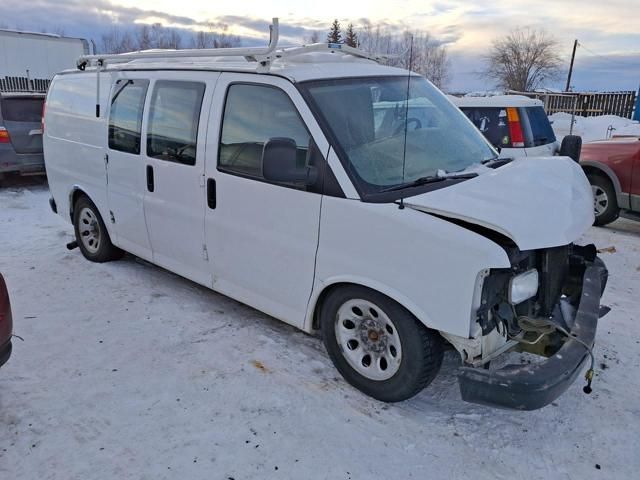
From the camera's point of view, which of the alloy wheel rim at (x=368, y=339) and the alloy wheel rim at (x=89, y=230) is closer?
the alloy wheel rim at (x=368, y=339)

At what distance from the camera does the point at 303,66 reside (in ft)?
12.4

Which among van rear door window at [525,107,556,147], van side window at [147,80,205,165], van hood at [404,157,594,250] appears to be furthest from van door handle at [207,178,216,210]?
van rear door window at [525,107,556,147]

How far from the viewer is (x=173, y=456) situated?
9.54 ft

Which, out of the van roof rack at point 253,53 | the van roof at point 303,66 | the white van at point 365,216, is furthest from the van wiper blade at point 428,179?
the van roof rack at point 253,53

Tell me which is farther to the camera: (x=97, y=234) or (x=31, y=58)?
(x=31, y=58)

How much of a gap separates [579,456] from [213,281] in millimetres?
2856

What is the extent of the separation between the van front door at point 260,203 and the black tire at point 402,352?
35 centimetres

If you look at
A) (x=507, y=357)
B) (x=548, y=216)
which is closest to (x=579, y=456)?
(x=507, y=357)

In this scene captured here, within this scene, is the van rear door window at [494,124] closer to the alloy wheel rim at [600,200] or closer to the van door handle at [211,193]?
the alloy wheel rim at [600,200]

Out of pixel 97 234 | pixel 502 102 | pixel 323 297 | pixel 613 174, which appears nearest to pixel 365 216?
pixel 323 297

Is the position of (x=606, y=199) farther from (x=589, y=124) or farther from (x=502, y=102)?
(x=589, y=124)

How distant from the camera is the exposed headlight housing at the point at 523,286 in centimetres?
302

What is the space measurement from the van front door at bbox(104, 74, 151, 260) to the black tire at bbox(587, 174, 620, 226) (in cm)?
631

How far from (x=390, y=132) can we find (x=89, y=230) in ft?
12.7
